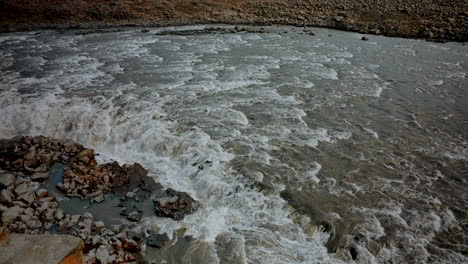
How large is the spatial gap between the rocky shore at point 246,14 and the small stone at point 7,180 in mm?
24237

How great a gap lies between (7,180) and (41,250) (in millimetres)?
3055

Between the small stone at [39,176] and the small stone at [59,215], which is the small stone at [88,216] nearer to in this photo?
the small stone at [59,215]

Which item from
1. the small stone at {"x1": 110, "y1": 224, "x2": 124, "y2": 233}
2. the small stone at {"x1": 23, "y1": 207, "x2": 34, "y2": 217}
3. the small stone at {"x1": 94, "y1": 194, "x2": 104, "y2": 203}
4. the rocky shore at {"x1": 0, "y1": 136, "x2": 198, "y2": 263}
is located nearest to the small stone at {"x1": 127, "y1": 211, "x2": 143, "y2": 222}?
the rocky shore at {"x1": 0, "y1": 136, "x2": 198, "y2": 263}

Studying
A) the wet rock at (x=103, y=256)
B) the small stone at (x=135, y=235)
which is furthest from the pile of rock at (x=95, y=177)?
the wet rock at (x=103, y=256)

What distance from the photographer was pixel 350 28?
2556 cm

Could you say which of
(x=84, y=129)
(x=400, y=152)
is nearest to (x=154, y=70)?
(x=84, y=129)

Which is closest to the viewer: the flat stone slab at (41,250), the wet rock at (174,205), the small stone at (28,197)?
the flat stone slab at (41,250)

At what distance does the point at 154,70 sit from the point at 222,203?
9.82m

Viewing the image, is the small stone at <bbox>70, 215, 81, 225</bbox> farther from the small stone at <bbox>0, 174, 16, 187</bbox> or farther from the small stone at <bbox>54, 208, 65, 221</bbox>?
the small stone at <bbox>0, 174, 16, 187</bbox>

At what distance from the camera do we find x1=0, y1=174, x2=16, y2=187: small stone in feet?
20.3

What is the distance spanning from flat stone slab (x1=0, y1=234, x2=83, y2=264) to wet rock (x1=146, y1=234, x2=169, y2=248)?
1.11 m

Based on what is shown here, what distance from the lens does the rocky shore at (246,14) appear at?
974 inches

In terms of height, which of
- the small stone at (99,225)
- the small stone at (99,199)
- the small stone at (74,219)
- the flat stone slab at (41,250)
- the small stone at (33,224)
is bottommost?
the small stone at (99,199)

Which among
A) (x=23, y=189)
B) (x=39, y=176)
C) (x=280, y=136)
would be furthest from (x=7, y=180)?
(x=280, y=136)
